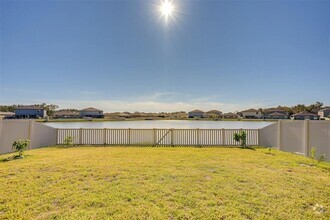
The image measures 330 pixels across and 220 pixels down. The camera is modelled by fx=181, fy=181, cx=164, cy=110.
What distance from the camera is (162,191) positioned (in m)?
3.55

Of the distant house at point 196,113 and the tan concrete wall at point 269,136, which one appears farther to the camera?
the distant house at point 196,113

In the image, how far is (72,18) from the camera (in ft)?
31.9

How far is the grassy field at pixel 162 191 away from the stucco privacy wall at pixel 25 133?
293 centimetres

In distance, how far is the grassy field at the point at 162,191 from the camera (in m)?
2.78

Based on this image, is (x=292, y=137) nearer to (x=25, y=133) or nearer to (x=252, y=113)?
(x=25, y=133)

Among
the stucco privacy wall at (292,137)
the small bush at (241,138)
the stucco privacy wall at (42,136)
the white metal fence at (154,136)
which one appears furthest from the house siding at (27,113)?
the stucco privacy wall at (292,137)

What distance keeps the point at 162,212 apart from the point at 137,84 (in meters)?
20.3

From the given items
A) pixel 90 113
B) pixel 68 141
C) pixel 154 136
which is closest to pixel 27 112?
pixel 90 113

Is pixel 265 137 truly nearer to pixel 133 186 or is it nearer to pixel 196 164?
pixel 196 164

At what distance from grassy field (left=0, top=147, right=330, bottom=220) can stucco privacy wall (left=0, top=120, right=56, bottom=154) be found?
2.93 meters

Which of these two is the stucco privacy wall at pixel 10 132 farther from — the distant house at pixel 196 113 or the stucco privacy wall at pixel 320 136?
the distant house at pixel 196 113

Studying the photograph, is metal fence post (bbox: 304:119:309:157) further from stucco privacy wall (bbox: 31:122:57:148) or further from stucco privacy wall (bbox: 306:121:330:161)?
stucco privacy wall (bbox: 31:122:57:148)

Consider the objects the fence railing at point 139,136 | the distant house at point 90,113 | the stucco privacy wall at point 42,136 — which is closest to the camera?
the stucco privacy wall at point 42,136

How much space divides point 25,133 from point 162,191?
8157 mm
